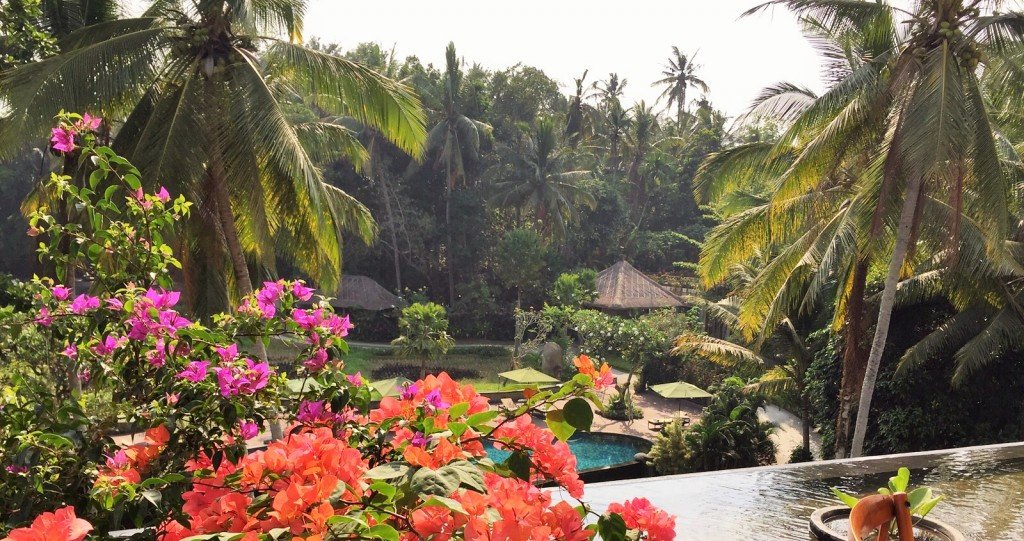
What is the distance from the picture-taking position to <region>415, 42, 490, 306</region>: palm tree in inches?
1045

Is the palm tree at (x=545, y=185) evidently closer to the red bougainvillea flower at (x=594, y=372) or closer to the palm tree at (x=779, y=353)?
the palm tree at (x=779, y=353)

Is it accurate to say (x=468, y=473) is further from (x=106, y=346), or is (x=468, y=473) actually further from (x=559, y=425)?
(x=106, y=346)

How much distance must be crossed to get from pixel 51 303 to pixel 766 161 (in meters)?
8.65

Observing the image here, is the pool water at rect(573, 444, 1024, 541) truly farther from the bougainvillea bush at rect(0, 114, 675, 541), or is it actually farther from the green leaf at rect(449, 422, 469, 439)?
the green leaf at rect(449, 422, 469, 439)

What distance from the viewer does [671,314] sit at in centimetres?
2156

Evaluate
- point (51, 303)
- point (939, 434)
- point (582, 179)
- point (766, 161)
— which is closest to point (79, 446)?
point (51, 303)

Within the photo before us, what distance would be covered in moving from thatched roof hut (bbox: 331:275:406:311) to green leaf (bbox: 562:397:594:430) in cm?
2306

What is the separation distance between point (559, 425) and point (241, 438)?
72 cm

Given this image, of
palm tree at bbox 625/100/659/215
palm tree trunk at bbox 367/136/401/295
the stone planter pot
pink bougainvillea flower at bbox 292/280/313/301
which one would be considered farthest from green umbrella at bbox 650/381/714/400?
palm tree at bbox 625/100/659/215

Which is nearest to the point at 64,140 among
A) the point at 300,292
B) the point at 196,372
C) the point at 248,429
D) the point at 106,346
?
the point at 106,346

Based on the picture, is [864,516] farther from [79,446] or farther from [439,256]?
[439,256]

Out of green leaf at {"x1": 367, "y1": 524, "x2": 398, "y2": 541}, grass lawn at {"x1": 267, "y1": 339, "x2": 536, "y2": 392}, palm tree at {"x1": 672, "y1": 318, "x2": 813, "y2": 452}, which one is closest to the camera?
green leaf at {"x1": 367, "y1": 524, "x2": 398, "y2": 541}

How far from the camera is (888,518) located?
67.2 inches

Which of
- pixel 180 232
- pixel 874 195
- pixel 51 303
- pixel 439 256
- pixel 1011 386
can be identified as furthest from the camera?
pixel 439 256
